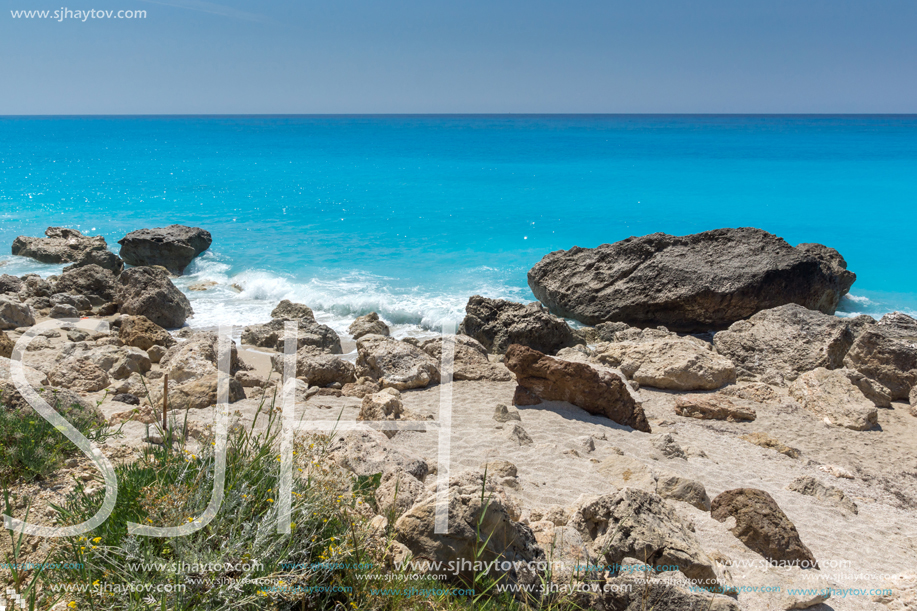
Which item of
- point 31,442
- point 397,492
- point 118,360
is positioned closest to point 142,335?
point 118,360

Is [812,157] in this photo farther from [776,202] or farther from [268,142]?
[268,142]

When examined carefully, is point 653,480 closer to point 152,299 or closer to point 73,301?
point 152,299

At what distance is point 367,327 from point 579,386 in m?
5.95

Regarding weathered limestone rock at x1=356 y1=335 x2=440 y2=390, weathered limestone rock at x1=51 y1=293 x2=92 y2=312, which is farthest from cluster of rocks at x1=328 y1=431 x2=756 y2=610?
weathered limestone rock at x1=51 y1=293 x2=92 y2=312

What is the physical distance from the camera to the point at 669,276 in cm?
1302

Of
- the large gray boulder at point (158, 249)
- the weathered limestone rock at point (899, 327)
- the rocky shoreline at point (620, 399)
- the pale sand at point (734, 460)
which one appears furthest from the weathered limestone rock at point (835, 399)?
the large gray boulder at point (158, 249)

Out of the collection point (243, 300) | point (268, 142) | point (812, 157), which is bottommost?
point (243, 300)

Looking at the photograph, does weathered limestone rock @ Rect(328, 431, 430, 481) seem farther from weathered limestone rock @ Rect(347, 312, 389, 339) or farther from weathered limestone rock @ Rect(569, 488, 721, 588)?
weathered limestone rock @ Rect(347, 312, 389, 339)

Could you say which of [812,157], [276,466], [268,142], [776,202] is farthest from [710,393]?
[268,142]

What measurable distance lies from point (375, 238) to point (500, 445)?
20.2 meters

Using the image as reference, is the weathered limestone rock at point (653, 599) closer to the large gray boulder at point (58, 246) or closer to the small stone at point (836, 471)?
A: the small stone at point (836, 471)

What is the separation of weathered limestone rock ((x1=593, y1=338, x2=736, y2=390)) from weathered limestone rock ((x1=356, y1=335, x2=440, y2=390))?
320cm

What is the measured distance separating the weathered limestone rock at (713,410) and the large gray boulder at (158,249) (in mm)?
15799

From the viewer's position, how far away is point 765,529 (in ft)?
15.2
